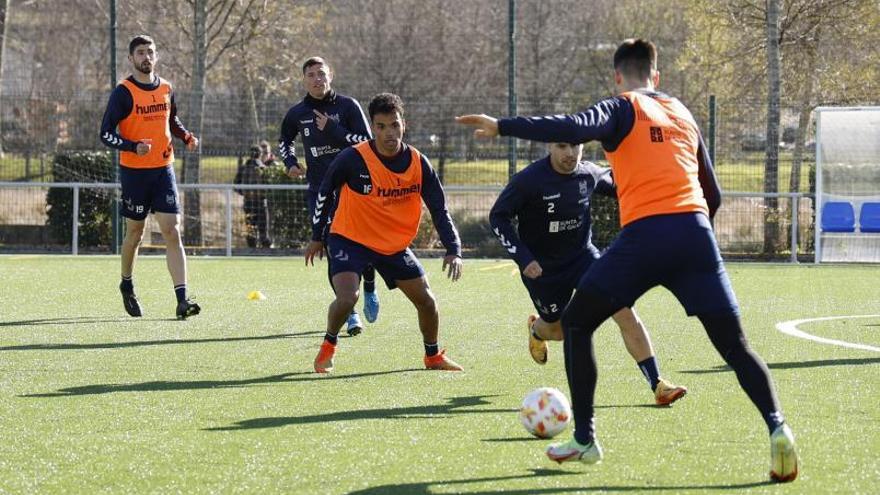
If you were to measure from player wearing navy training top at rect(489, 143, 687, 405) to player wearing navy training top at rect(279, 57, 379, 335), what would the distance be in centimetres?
267

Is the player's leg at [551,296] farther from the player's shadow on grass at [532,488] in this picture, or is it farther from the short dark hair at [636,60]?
the player's shadow on grass at [532,488]

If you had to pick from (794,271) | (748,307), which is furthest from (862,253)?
(748,307)

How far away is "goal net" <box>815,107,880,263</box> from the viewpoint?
751 inches

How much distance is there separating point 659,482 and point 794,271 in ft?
42.6

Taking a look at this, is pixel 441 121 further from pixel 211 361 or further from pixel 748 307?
pixel 211 361

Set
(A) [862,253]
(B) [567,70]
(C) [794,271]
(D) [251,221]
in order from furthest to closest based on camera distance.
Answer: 1. (B) [567,70]
2. (D) [251,221]
3. (A) [862,253]
4. (C) [794,271]

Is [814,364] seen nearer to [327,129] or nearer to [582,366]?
[582,366]

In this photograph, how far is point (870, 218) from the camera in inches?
749

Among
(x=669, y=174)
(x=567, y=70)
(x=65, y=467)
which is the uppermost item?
(x=567, y=70)

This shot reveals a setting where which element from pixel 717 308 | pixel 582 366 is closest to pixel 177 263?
pixel 582 366

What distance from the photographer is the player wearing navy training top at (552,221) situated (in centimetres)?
782

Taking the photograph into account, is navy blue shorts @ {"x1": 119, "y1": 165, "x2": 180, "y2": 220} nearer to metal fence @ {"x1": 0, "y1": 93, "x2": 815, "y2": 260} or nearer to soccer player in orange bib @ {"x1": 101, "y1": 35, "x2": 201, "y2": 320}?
soccer player in orange bib @ {"x1": 101, "y1": 35, "x2": 201, "y2": 320}

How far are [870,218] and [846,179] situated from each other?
2.42 ft

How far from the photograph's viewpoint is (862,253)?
62.2 ft
